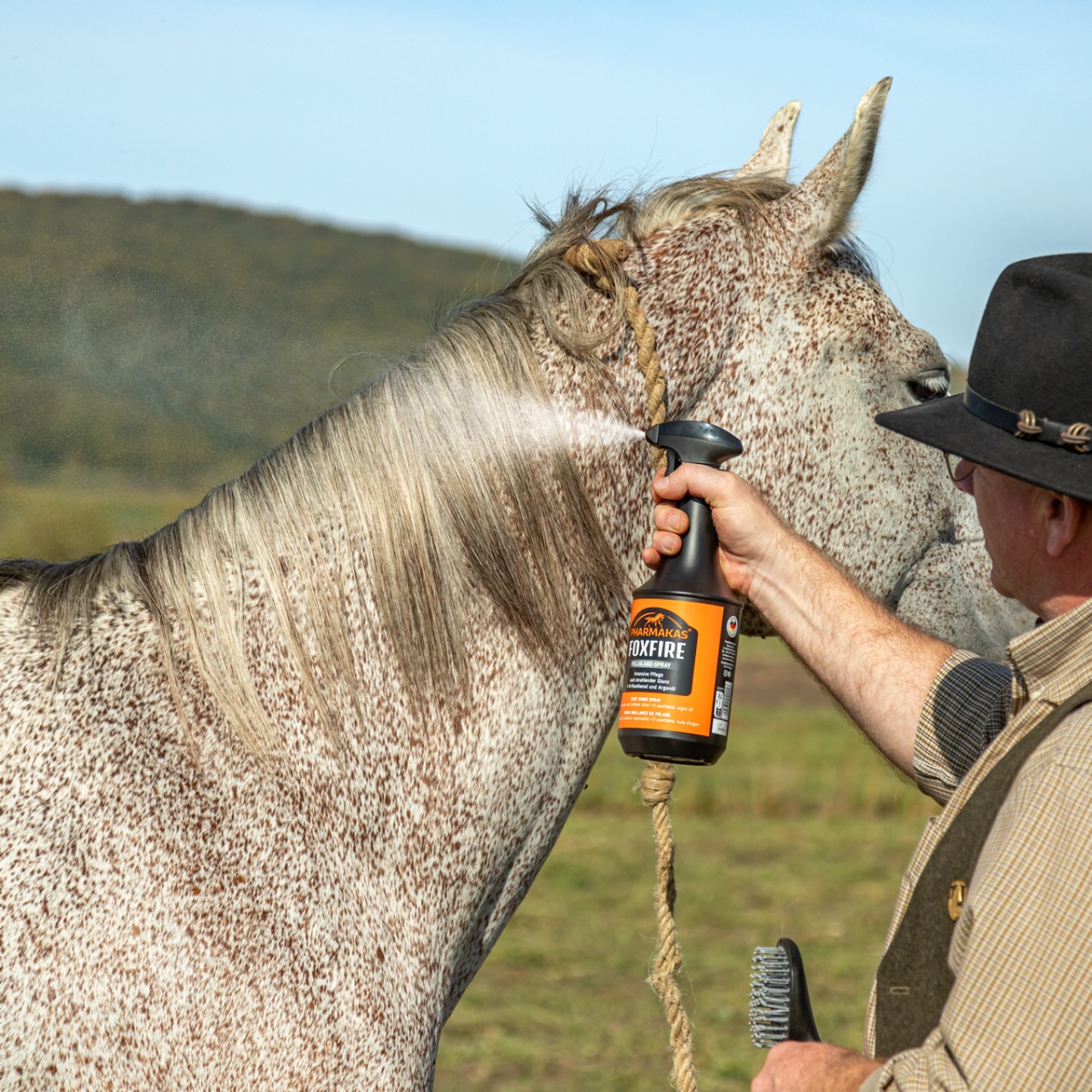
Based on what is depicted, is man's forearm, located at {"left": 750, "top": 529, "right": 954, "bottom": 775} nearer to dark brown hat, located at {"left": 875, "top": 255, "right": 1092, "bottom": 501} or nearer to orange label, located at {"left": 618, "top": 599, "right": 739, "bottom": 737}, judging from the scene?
orange label, located at {"left": 618, "top": 599, "right": 739, "bottom": 737}

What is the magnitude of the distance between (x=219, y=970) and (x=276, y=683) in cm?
48

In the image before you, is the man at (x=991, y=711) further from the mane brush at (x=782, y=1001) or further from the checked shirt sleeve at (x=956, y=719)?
the mane brush at (x=782, y=1001)

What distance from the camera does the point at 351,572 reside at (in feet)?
6.84

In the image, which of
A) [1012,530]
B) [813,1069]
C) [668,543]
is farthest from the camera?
[668,543]

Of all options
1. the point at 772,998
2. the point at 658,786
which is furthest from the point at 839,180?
the point at 772,998

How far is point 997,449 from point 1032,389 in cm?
11

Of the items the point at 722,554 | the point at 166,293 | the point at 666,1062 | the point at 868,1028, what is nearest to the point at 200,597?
the point at 722,554

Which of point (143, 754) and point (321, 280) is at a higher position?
point (143, 754)

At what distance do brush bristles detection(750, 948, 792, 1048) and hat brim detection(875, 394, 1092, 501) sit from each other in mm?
948

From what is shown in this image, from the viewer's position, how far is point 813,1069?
1744 mm

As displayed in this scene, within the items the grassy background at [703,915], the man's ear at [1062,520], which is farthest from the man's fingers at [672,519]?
the grassy background at [703,915]

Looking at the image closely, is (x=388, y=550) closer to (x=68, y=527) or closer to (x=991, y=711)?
(x=991, y=711)

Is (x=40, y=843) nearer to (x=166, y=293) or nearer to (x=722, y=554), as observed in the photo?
(x=722, y=554)

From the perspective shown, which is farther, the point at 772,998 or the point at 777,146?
the point at 777,146
